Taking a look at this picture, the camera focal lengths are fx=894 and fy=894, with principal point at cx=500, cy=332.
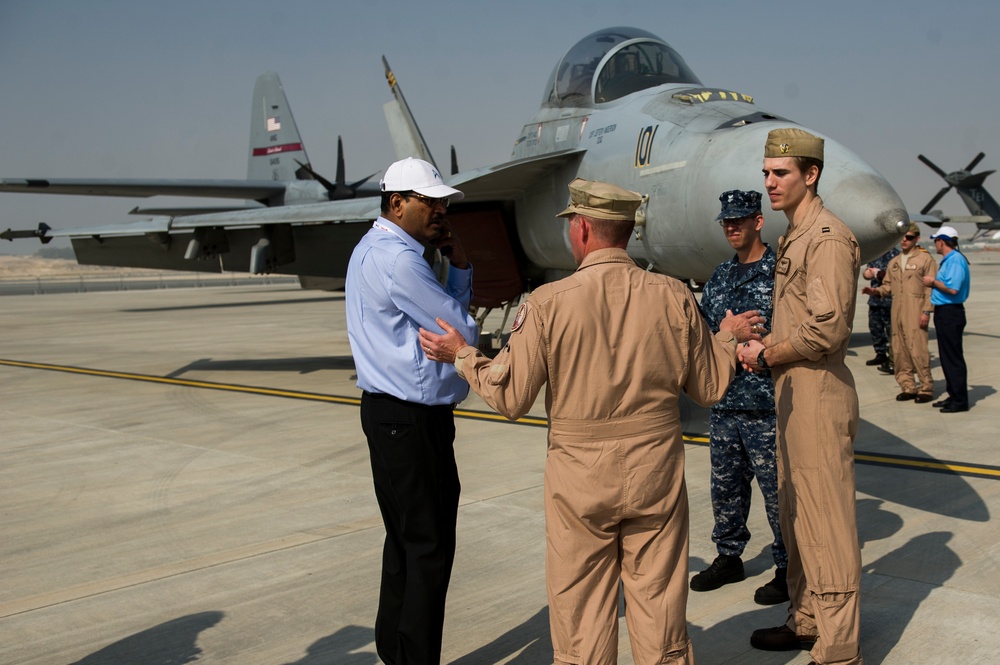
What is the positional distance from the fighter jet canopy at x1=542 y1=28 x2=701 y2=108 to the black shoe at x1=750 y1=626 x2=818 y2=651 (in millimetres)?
6741

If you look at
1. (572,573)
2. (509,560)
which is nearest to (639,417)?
(572,573)

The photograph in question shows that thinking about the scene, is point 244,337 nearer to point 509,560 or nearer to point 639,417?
point 509,560

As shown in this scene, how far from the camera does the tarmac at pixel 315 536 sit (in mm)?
3998

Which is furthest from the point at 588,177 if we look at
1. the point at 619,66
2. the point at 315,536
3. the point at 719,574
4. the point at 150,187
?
the point at 150,187

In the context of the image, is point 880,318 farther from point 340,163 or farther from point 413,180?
point 340,163

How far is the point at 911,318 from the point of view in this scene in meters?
10.2

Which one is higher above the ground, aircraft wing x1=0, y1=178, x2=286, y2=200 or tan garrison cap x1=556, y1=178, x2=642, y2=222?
aircraft wing x1=0, y1=178, x2=286, y2=200

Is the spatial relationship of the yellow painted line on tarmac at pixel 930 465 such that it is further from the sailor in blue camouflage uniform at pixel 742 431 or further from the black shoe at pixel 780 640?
the black shoe at pixel 780 640

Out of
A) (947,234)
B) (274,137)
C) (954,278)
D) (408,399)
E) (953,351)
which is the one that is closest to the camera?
(408,399)

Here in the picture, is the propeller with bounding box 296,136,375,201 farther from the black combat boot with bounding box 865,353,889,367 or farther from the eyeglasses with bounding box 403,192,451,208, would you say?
the eyeglasses with bounding box 403,192,451,208

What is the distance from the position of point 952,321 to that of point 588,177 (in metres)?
4.14

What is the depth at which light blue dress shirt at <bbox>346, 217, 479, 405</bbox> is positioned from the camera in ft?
11.1

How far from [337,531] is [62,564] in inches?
61.7

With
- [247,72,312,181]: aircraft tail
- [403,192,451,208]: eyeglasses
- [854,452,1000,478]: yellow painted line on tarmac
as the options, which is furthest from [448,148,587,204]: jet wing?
[247,72,312,181]: aircraft tail
